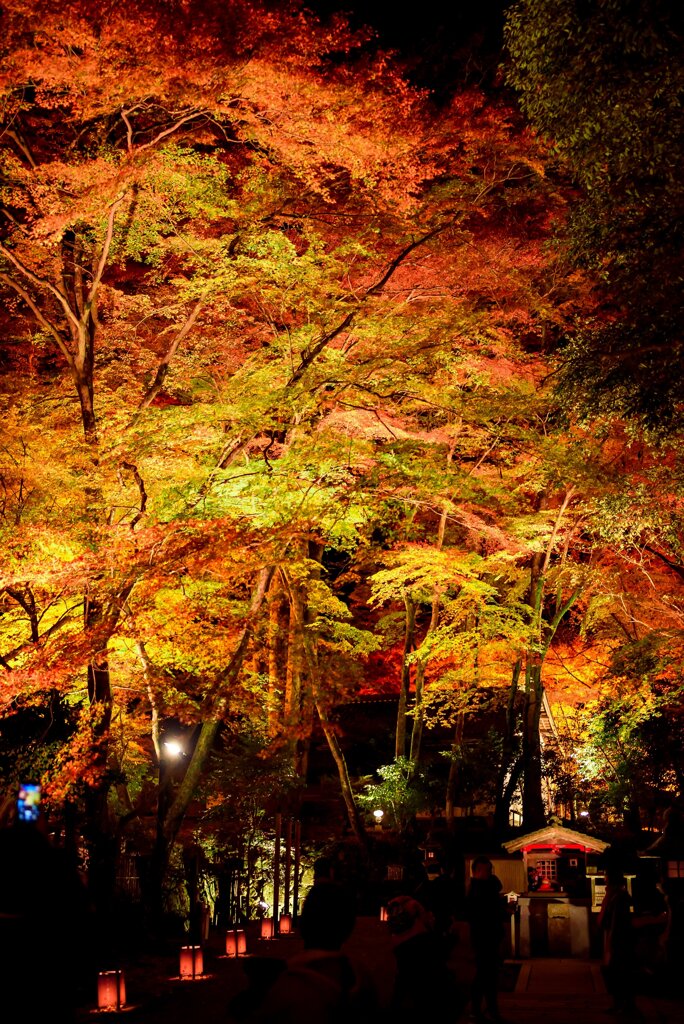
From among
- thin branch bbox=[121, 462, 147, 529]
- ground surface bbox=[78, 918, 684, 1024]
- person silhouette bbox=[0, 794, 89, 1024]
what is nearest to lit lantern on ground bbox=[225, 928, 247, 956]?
ground surface bbox=[78, 918, 684, 1024]

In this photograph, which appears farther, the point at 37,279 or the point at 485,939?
the point at 37,279

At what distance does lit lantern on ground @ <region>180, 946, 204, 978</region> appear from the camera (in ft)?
32.2

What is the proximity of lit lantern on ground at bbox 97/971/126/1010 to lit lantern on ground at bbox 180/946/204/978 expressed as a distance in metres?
1.66

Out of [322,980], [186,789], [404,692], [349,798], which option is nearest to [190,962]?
[186,789]

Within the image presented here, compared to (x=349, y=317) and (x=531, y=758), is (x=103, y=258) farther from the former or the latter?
(x=531, y=758)

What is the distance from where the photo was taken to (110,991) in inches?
321

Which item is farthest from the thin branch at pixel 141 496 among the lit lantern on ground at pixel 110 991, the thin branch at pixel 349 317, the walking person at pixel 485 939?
the walking person at pixel 485 939

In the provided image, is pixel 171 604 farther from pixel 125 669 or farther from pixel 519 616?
pixel 519 616

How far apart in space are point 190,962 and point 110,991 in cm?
185

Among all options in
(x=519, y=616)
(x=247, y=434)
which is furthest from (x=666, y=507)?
(x=247, y=434)

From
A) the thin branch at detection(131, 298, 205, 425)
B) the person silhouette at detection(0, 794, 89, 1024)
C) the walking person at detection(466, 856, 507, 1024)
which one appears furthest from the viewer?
the thin branch at detection(131, 298, 205, 425)

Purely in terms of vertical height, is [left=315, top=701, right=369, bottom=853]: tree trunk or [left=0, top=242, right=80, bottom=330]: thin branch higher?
[left=0, top=242, right=80, bottom=330]: thin branch

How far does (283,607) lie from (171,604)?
12.8m

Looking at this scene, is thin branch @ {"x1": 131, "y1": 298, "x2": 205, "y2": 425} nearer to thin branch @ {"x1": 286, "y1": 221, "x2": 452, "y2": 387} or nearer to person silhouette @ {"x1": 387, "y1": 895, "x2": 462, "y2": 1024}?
thin branch @ {"x1": 286, "y1": 221, "x2": 452, "y2": 387}
